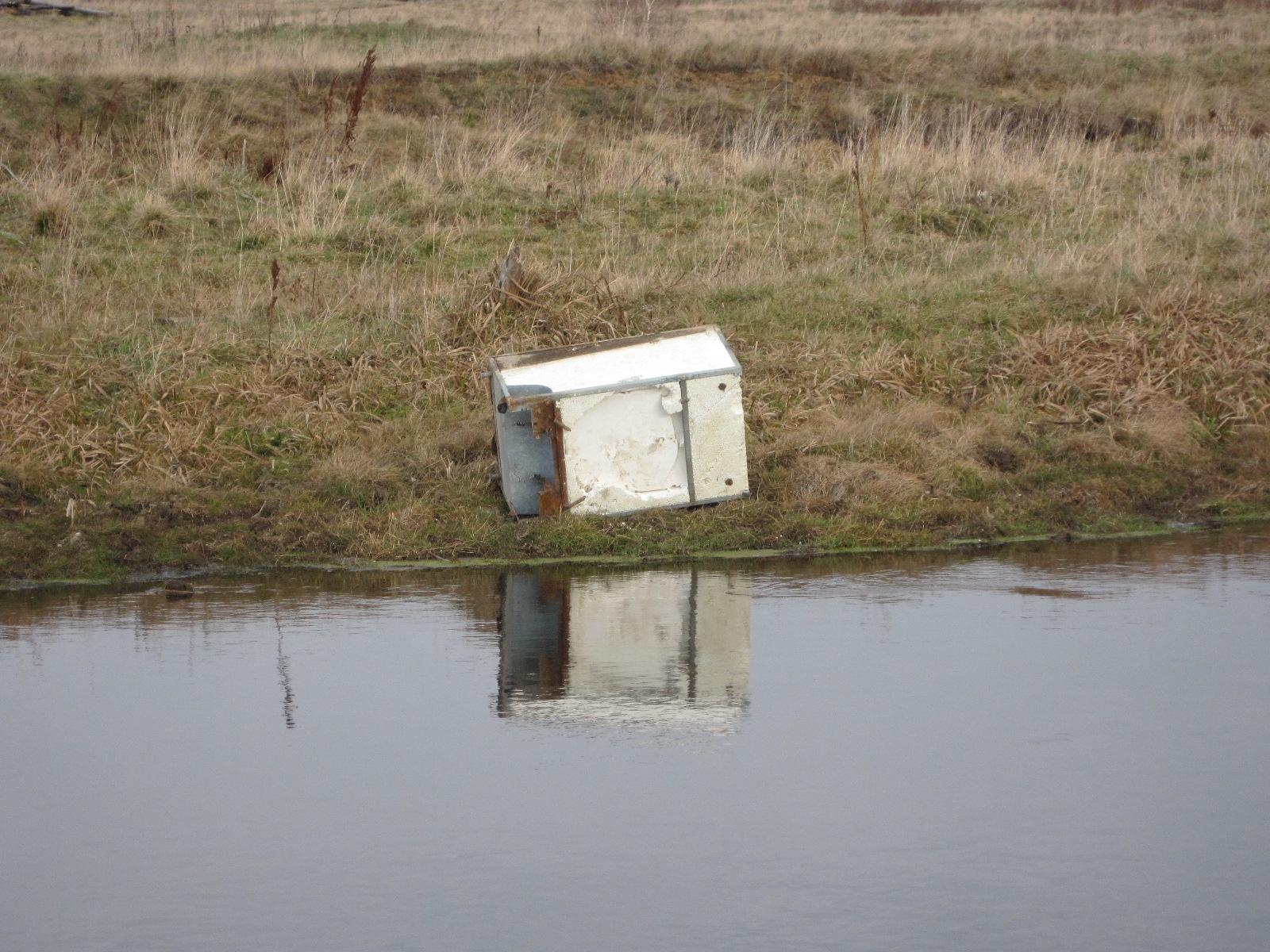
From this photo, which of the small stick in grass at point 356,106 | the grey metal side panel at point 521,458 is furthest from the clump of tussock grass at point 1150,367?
the small stick in grass at point 356,106

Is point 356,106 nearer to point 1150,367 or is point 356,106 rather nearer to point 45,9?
point 1150,367

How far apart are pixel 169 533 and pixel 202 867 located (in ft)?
17.1

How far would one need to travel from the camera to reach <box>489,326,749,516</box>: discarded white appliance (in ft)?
32.4

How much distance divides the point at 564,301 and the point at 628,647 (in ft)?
21.1

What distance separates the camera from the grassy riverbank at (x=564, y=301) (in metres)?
10.4

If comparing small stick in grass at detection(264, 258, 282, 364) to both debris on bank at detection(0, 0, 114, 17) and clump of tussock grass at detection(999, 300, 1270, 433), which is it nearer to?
clump of tussock grass at detection(999, 300, 1270, 433)

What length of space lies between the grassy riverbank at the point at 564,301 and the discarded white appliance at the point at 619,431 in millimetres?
244

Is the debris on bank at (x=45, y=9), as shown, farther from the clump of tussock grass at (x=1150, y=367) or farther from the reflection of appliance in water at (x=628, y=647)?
the reflection of appliance in water at (x=628, y=647)

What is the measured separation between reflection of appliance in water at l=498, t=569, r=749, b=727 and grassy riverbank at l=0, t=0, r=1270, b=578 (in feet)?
2.94

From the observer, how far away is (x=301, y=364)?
12.3 meters

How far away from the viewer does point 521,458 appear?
1000cm

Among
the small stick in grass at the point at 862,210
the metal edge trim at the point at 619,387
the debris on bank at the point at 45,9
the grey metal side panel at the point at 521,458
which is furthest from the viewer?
the debris on bank at the point at 45,9

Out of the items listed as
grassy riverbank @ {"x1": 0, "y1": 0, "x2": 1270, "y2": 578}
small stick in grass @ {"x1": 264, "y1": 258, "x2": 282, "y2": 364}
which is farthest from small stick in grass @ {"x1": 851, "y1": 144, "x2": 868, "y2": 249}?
small stick in grass @ {"x1": 264, "y1": 258, "x2": 282, "y2": 364}

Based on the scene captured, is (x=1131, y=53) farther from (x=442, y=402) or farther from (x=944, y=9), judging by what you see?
(x=442, y=402)
